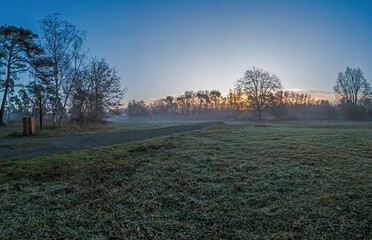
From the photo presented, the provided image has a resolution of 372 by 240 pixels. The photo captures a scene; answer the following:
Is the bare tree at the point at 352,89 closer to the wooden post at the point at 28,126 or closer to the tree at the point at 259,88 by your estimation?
the tree at the point at 259,88

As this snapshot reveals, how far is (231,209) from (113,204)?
72.8 inches

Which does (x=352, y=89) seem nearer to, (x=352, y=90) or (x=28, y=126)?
(x=352, y=90)

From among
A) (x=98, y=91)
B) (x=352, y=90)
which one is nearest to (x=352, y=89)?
(x=352, y=90)

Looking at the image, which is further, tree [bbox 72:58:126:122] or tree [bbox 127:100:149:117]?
tree [bbox 127:100:149:117]

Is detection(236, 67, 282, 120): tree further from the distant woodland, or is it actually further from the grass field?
the grass field

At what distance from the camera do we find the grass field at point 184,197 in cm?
288

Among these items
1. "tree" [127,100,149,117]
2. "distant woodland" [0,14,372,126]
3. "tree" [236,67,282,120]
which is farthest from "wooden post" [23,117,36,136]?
"tree" [127,100,149,117]

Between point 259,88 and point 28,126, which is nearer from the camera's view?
point 28,126

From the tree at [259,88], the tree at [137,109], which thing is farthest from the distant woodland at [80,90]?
the tree at [137,109]

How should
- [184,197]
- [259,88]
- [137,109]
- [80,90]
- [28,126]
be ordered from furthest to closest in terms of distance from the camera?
1. [137,109]
2. [259,88]
3. [80,90]
4. [28,126]
5. [184,197]

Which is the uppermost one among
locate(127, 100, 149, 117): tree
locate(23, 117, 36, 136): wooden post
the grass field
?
locate(127, 100, 149, 117): tree

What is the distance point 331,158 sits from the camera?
661 cm

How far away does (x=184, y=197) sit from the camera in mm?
3898

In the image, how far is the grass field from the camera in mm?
2885
